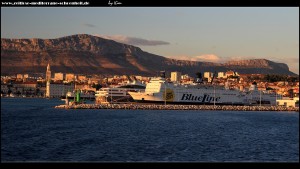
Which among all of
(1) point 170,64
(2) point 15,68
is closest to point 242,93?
(2) point 15,68

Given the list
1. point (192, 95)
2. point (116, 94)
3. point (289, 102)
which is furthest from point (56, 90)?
point (289, 102)

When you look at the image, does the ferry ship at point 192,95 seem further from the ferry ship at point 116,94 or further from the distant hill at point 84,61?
the distant hill at point 84,61

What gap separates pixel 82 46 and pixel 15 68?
35.3m

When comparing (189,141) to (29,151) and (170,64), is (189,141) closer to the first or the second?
(29,151)

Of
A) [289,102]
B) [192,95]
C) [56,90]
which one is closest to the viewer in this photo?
[289,102]

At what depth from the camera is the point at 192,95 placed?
57656 millimetres

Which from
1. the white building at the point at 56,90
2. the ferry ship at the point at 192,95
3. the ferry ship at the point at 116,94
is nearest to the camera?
the ferry ship at the point at 192,95

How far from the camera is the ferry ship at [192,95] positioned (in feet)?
183

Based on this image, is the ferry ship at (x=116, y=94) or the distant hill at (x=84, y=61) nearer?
the ferry ship at (x=116, y=94)

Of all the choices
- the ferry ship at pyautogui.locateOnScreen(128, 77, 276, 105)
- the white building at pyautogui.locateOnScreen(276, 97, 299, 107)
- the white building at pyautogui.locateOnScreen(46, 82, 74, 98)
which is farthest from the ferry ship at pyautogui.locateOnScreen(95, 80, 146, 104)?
the white building at pyautogui.locateOnScreen(46, 82, 74, 98)

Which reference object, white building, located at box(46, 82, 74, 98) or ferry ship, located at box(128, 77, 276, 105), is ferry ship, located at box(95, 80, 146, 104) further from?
white building, located at box(46, 82, 74, 98)

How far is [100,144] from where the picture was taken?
15180 mm

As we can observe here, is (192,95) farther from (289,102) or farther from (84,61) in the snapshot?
(84,61)

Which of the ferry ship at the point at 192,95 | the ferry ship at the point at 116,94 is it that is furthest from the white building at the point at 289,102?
the ferry ship at the point at 116,94
